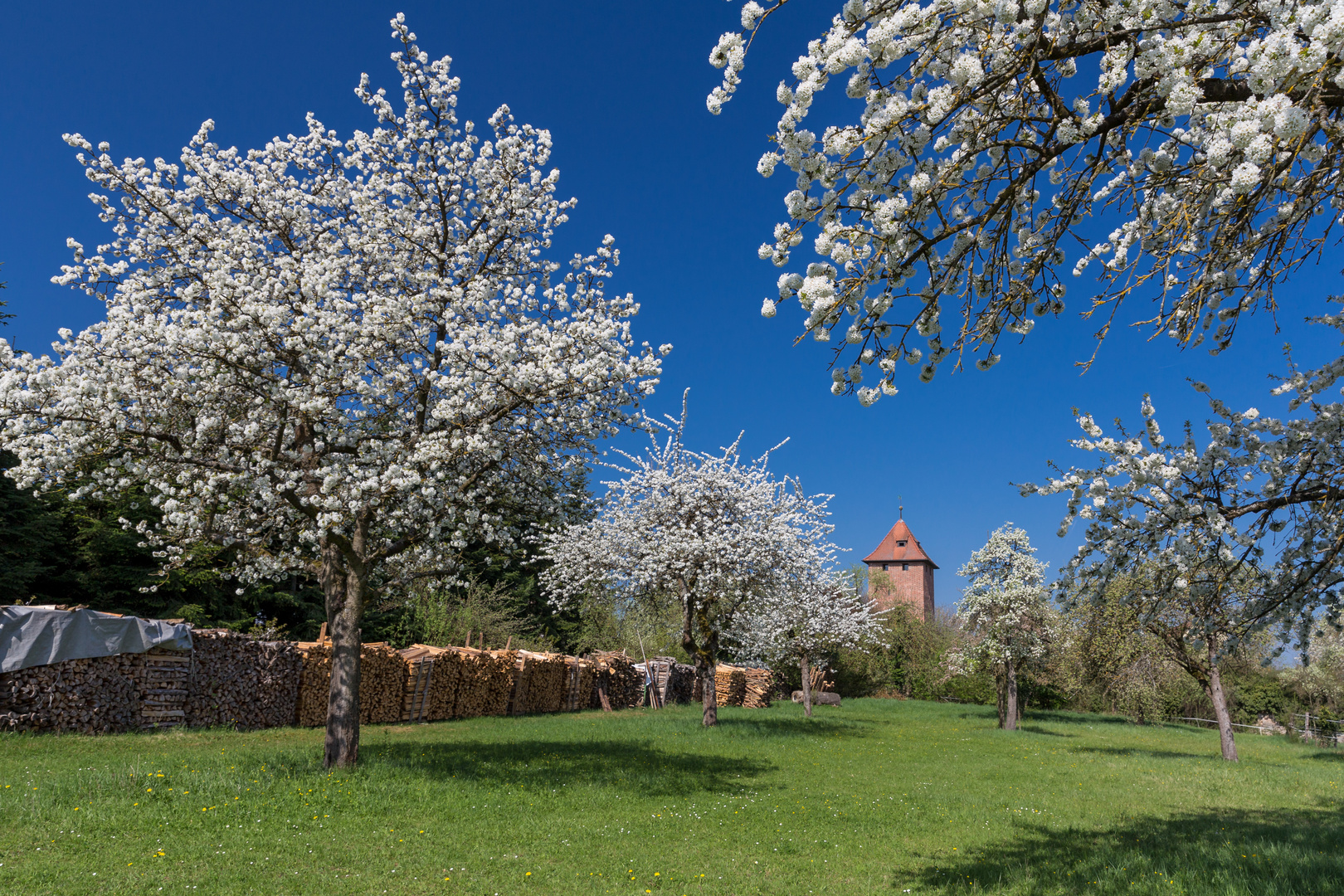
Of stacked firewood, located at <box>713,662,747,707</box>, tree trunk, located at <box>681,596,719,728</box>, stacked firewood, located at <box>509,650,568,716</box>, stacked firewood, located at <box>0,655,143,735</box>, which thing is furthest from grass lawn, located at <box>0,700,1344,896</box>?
stacked firewood, located at <box>713,662,747,707</box>

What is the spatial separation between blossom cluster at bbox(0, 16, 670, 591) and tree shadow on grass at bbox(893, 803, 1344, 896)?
628 cm

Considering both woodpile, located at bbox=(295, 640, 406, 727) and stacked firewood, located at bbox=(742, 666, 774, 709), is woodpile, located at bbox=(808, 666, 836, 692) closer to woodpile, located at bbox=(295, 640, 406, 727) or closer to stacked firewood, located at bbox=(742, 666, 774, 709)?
stacked firewood, located at bbox=(742, 666, 774, 709)

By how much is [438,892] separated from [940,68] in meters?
6.38

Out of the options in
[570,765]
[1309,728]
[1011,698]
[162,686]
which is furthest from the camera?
[1309,728]

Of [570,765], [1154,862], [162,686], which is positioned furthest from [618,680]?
[1154,862]

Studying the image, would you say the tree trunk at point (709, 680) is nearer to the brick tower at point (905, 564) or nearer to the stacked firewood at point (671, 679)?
the stacked firewood at point (671, 679)

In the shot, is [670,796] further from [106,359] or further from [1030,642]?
[1030,642]

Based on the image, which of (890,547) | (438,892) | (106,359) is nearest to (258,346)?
(106,359)

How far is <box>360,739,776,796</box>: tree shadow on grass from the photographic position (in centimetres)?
955

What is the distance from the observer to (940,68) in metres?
3.65

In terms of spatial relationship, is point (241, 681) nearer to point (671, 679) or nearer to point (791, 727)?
point (791, 727)

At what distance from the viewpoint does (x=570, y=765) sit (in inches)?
430

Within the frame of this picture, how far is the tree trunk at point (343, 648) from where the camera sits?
9.22 metres

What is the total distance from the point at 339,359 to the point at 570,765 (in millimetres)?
6665
